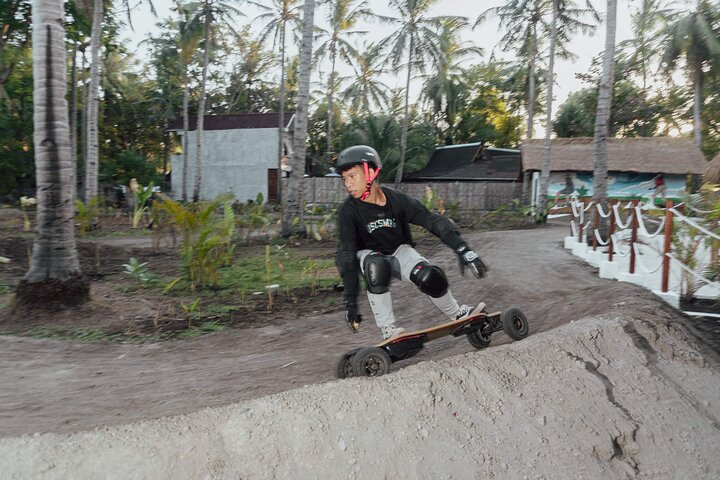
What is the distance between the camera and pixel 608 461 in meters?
2.82

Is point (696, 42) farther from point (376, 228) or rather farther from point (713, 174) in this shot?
point (376, 228)

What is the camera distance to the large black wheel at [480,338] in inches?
162

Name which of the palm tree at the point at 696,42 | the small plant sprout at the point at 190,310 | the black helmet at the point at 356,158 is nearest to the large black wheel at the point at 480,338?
the black helmet at the point at 356,158

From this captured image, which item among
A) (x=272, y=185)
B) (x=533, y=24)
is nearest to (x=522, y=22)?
(x=533, y=24)

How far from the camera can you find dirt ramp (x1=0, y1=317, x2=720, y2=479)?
2543mm

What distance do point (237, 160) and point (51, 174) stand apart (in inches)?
1037

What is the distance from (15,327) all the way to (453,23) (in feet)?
101

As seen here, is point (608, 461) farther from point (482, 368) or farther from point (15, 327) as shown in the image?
point (15, 327)

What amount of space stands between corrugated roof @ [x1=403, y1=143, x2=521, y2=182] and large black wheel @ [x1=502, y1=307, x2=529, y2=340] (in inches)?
1075

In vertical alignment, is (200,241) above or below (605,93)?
below

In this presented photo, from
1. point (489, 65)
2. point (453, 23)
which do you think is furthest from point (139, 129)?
point (489, 65)

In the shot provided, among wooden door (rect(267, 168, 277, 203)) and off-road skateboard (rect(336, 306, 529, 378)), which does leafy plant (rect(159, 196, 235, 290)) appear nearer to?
off-road skateboard (rect(336, 306, 529, 378))

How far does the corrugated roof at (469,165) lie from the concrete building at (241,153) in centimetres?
841

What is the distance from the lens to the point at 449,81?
34.9 metres
